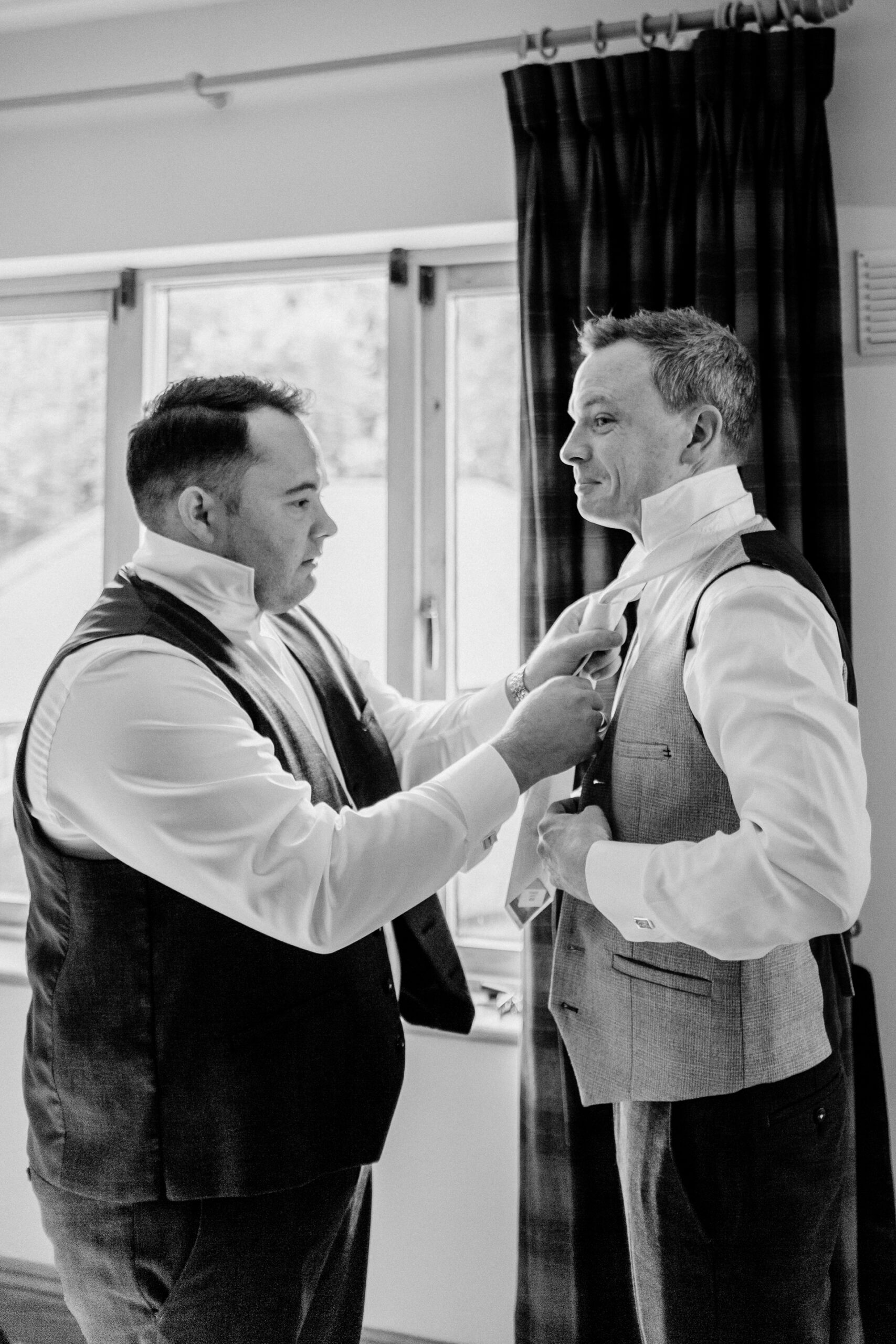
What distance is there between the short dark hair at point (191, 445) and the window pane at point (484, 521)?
3.36ft

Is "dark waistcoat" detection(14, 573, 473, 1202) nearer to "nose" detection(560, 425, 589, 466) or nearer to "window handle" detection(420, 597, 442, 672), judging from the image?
"nose" detection(560, 425, 589, 466)

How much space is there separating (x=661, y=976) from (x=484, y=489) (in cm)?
141

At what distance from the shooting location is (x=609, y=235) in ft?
6.58

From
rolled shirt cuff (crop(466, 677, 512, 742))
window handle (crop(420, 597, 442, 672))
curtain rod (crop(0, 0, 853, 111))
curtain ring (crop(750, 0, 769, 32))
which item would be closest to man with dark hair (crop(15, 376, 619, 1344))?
rolled shirt cuff (crop(466, 677, 512, 742))

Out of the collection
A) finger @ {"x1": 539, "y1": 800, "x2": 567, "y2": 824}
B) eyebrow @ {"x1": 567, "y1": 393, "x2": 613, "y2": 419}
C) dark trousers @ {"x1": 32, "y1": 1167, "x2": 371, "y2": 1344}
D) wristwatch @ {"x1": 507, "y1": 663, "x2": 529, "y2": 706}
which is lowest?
dark trousers @ {"x1": 32, "y1": 1167, "x2": 371, "y2": 1344}

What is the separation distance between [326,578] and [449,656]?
36cm

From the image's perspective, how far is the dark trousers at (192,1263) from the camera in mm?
1276

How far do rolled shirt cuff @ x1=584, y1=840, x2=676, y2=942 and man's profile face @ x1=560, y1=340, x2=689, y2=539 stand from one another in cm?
47

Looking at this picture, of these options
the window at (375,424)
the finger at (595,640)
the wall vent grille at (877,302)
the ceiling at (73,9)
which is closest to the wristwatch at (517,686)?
the finger at (595,640)

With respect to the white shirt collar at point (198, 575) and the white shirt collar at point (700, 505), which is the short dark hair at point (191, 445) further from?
→ the white shirt collar at point (700, 505)

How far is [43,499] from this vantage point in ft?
9.05

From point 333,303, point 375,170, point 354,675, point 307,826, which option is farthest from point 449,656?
point 307,826

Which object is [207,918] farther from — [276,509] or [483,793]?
[276,509]

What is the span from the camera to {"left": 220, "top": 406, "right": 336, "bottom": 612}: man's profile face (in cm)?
144
